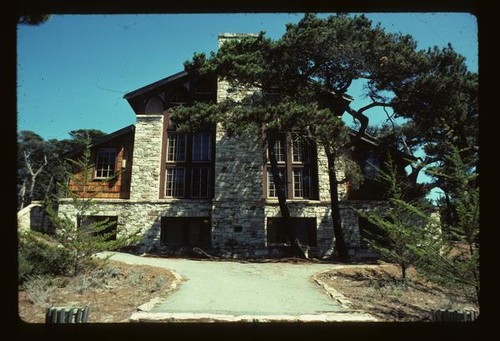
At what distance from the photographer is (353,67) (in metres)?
13.6

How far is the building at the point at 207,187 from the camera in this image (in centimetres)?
1706

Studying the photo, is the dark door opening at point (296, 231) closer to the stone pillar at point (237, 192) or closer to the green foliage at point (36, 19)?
the stone pillar at point (237, 192)

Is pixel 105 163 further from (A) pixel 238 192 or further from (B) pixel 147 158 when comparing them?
(A) pixel 238 192

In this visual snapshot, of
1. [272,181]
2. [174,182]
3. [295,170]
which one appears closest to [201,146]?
[174,182]

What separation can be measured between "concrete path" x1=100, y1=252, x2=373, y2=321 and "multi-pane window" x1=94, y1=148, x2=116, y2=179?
8.73m

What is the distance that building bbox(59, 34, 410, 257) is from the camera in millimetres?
17062

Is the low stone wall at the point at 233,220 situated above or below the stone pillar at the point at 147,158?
below

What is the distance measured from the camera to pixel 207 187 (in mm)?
18266

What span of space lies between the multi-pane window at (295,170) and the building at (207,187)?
55 millimetres

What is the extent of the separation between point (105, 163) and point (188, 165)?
453 centimetres

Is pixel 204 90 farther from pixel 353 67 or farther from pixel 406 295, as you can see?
pixel 406 295

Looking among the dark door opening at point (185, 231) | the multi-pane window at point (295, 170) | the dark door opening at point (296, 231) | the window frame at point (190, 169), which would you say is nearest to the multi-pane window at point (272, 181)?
the multi-pane window at point (295, 170)

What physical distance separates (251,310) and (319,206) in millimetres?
11703

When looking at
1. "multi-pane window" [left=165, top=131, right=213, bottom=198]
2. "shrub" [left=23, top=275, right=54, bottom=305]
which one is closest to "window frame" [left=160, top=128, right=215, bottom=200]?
"multi-pane window" [left=165, top=131, right=213, bottom=198]
